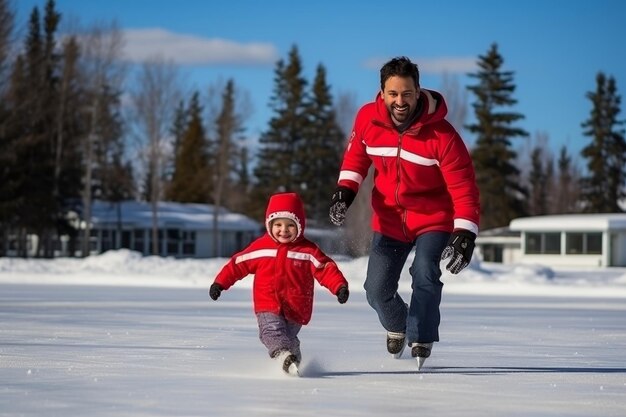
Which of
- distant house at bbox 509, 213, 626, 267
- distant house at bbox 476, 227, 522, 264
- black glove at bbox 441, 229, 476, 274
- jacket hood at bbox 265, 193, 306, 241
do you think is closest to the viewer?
black glove at bbox 441, 229, 476, 274

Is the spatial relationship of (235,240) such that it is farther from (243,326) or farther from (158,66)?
(243,326)

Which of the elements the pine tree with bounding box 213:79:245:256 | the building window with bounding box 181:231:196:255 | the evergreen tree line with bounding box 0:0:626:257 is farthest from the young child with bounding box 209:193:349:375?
the building window with bounding box 181:231:196:255

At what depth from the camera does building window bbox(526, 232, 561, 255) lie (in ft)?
207

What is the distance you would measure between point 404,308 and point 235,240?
71.6 metres

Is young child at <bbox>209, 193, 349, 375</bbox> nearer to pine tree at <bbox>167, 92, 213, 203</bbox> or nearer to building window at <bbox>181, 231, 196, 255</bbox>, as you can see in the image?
building window at <bbox>181, 231, 196, 255</bbox>

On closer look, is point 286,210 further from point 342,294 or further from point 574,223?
point 574,223

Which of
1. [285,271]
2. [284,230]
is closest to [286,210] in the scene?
[284,230]

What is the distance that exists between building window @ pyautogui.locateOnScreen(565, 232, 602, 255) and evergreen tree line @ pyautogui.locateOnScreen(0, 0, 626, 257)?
35.8ft

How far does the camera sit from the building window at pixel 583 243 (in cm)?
6053

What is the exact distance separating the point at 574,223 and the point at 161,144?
22.7 m

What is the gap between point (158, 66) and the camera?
63.7 meters

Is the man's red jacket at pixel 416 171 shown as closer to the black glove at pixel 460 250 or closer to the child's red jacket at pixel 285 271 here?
the black glove at pixel 460 250

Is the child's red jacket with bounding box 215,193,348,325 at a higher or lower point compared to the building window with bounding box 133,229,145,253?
higher

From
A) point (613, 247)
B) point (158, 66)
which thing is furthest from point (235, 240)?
point (613, 247)
